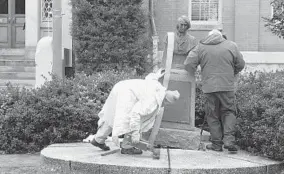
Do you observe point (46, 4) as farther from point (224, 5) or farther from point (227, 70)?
point (227, 70)

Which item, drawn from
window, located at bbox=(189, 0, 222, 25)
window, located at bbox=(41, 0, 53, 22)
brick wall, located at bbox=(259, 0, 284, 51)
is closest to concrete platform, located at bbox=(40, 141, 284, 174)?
brick wall, located at bbox=(259, 0, 284, 51)

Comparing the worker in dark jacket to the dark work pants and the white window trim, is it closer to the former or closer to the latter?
the dark work pants

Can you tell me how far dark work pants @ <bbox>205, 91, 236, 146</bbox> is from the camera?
7312 mm

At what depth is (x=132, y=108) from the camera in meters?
6.45

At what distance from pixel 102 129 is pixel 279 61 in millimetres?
10652

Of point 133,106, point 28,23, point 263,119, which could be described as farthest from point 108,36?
point 133,106

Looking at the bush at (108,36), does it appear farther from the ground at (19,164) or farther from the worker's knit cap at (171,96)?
the worker's knit cap at (171,96)

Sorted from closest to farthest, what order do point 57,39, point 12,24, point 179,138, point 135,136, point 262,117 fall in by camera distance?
1. point 135,136
2. point 262,117
3. point 179,138
4. point 57,39
5. point 12,24

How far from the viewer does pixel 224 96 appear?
7.31m

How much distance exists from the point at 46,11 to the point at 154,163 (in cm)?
1235

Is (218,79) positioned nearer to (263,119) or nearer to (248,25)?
(263,119)

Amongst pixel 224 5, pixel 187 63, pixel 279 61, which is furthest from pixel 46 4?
pixel 187 63

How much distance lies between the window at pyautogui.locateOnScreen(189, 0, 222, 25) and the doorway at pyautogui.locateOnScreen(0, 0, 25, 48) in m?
6.03

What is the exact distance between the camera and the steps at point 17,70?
1477 centimetres
